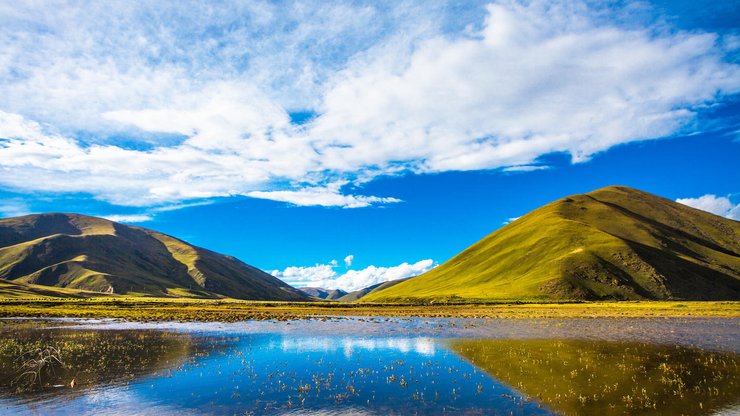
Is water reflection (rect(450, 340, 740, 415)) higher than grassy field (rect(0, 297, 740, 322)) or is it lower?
lower

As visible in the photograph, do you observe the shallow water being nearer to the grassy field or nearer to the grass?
the grass

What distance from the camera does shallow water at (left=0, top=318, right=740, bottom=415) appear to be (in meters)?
23.9

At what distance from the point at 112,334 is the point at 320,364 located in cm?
3964

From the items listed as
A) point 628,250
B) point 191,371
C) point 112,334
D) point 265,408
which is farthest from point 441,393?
point 628,250

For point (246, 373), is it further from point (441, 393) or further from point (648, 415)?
point (648, 415)

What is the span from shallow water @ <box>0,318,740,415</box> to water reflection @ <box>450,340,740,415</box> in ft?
0.35

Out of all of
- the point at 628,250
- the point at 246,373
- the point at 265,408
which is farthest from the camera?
the point at 628,250

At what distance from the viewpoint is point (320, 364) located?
124ft

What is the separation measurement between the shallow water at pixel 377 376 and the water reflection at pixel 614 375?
4.3 inches

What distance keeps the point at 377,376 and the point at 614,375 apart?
57.5ft

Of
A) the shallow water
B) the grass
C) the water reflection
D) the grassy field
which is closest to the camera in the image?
the shallow water

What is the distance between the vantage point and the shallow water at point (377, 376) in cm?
2389

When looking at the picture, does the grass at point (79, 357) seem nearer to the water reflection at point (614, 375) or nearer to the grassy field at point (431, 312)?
the water reflection at point (614, 375)

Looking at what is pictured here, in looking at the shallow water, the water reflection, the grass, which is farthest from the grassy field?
the water reflection
